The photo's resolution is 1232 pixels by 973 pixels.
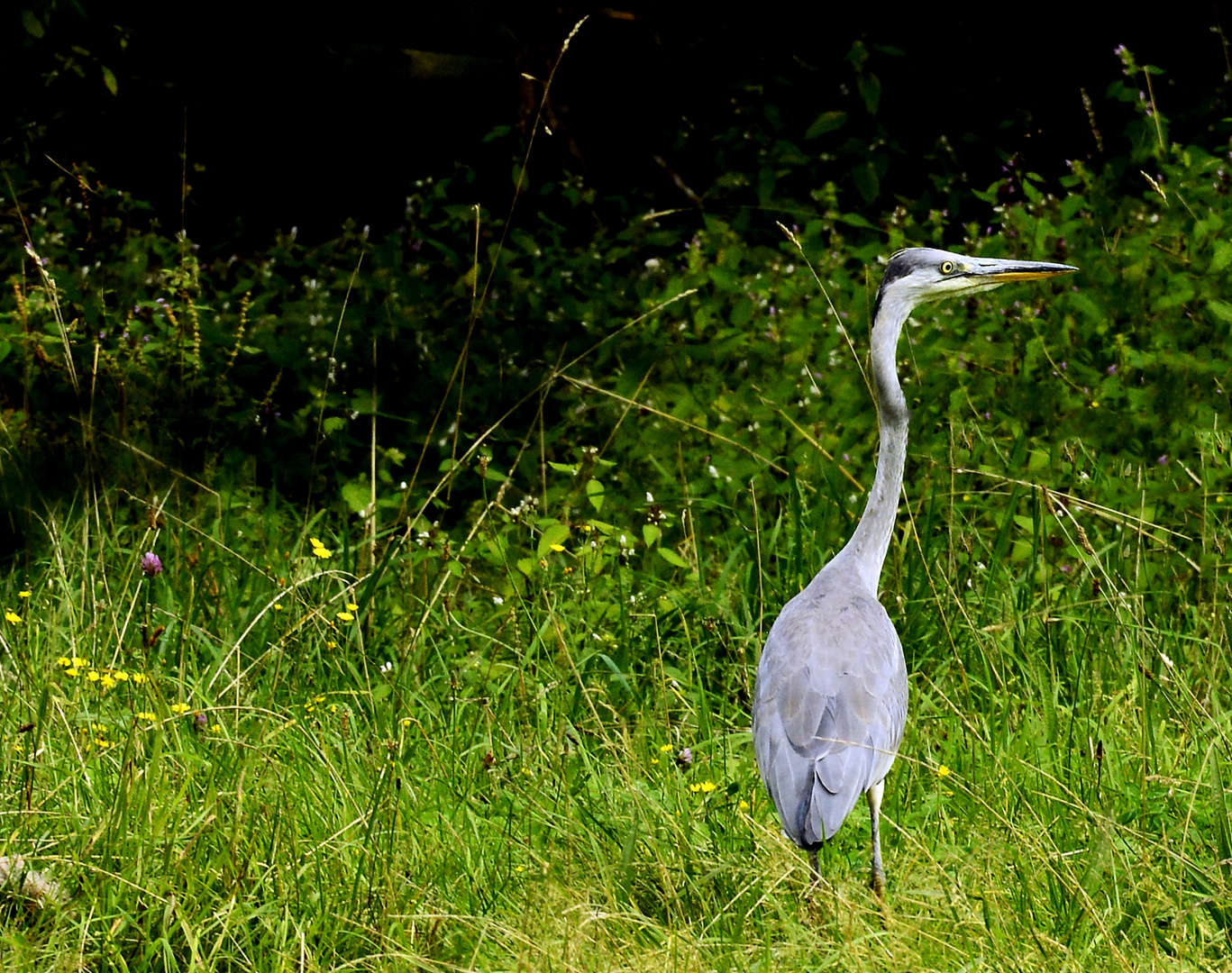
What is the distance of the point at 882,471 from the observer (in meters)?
3.25

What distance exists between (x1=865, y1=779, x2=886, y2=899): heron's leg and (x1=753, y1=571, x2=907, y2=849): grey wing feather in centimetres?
5

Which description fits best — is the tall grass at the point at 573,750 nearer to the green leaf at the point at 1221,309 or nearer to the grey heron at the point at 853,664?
the grey heron at the point at 853,664

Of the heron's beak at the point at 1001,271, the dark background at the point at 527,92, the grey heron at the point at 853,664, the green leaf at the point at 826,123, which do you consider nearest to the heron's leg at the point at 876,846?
the grey heron at the point at 853,664

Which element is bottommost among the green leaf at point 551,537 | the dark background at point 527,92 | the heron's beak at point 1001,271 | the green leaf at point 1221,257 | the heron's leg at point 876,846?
the dark background at point 527,92

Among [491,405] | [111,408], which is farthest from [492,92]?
[111,408]

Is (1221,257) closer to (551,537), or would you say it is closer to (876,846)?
(551,537)

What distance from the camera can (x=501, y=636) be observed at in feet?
12.8

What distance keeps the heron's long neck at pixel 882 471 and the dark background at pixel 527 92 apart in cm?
419

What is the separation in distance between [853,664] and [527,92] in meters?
5.14

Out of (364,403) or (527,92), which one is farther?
(527,92)

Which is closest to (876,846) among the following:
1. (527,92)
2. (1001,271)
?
(1001,271)

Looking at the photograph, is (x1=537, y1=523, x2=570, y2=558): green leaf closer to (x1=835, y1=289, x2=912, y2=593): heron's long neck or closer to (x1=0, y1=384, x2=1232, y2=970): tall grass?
(x1=0, y1=384, x2=1232, y2=970): tall grass

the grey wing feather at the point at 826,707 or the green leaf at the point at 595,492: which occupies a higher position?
the grey wing feather at the point at 826,707

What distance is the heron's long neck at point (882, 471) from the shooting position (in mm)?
3244
